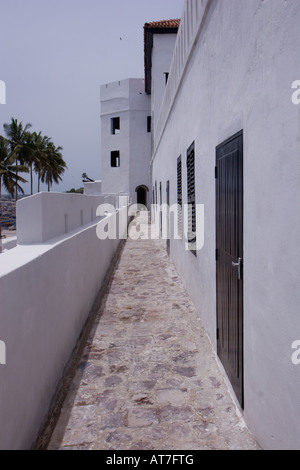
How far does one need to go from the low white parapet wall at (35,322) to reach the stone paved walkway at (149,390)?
286 mm

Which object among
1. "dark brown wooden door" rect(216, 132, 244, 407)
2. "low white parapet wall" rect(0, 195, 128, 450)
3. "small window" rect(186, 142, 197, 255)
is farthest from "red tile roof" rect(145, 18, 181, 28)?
"dark brown wooden door" rect(216, 132, 244, 407)

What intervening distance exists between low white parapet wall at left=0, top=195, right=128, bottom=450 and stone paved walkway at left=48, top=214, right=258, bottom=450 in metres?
0.29

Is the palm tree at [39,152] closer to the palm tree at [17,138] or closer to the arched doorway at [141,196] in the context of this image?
the palm tree at [17,138]

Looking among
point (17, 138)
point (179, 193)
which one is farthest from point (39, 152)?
point (179, 193)

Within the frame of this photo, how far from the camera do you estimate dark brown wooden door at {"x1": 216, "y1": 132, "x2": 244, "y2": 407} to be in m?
3.01

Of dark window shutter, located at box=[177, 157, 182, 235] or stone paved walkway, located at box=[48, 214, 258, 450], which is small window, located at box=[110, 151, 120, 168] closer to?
dark window shutter, located at box=[177, 157, 182, 235]

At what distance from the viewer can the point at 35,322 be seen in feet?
9.13

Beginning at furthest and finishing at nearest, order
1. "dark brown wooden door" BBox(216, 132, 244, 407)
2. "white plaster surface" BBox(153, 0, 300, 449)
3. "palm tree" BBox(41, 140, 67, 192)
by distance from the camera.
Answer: "palm tree" BBox(41, 140, 67, 192), "dark brown wooden door" BBox(216, 132, 244, 407), "white plaster surface" BBox(153, 0, 300, 449)

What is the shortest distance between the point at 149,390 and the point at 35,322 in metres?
1.33

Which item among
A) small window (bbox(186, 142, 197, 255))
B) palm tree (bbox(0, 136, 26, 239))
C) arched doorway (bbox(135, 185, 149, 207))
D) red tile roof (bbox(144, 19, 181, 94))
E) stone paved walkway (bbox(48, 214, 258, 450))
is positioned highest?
red tile roof (bbox(144, 19, 181, 94))

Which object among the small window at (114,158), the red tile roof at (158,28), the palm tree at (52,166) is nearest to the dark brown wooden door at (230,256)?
the red tile roof at (158,28)

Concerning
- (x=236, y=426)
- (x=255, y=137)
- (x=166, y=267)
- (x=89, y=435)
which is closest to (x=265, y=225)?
(x=255, y=137)

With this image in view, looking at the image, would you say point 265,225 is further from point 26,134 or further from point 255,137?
point 26,134

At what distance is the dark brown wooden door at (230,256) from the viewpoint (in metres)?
3.01
